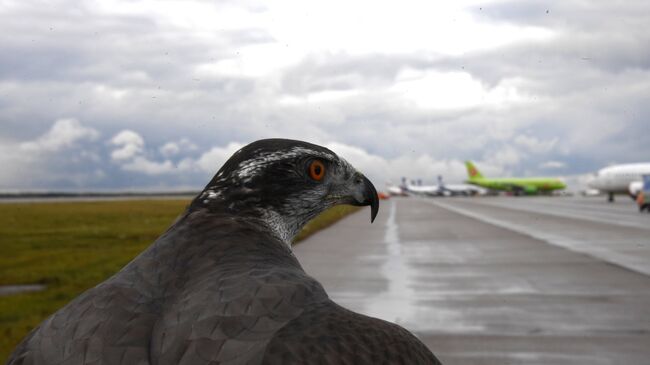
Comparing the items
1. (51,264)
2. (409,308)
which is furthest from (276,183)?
(51,264)

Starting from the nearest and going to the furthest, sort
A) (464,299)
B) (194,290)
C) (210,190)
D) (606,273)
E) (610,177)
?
(194,290) → (210,190) → (464,299) → (606,273) → (610,177)

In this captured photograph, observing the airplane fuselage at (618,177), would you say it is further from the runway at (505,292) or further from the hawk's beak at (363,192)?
the hawk's beak at (363,192)

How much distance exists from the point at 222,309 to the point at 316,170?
50.5 inches

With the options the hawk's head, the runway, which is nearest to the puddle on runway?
the runway

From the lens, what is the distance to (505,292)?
13.1 metres

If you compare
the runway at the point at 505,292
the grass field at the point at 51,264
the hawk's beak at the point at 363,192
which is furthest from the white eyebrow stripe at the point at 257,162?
the runway at the point at 505,292

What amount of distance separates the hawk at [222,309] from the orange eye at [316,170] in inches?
9.8

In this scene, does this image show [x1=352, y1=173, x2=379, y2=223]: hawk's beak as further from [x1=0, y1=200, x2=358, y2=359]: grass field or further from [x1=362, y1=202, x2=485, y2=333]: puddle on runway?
[x1=362, y1=202, x2=485, y2=333]: puddle on runway

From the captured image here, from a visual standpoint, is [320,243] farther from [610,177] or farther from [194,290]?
[610,177]

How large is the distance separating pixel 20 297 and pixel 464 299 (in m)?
7.34

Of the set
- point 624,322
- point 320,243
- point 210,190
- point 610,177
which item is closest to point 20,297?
point 624,322

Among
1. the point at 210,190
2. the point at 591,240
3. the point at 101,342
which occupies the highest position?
the point at 210,190

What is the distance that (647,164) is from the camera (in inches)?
3145

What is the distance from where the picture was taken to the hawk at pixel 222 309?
7.66 feet
